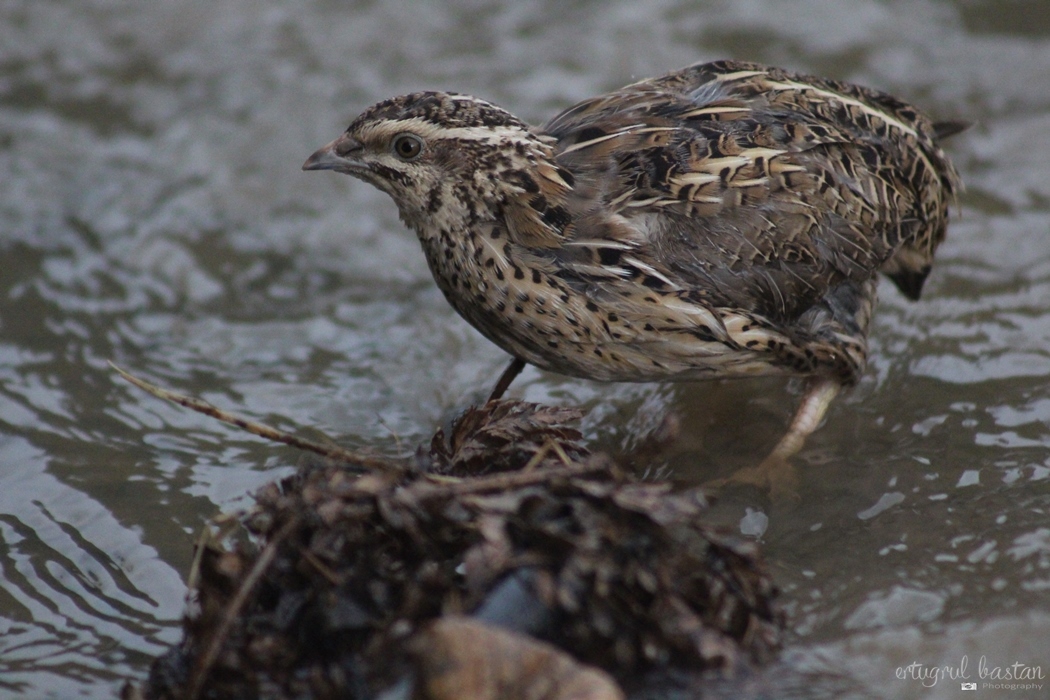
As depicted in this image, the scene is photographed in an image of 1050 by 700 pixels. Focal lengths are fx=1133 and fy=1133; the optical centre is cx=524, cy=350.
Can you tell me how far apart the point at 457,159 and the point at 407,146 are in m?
0.27

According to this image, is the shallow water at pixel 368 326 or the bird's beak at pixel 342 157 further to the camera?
the bird's beak at pixel 342 157

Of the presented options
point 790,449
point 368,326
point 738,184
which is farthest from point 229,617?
point 368,326

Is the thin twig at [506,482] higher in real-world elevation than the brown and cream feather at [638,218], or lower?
lower

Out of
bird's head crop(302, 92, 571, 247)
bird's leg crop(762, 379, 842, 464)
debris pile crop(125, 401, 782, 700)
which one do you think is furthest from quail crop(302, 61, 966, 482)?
debris pile crop(125, 401, 782, 700)

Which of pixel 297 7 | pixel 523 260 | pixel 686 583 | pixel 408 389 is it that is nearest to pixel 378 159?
pixel 523 260

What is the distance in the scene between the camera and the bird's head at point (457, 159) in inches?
221

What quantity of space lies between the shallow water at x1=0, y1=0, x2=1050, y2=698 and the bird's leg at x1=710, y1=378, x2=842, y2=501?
146mm

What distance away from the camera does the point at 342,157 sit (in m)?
5.80

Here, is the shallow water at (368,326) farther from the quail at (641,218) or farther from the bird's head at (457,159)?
the bird's head at (457,159)

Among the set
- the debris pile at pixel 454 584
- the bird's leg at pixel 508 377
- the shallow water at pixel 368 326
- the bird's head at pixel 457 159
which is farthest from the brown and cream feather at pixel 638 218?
→ the debris pile at pixel 454 584

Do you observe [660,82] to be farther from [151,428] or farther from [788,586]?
[151,428]

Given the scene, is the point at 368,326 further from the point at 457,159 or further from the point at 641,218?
the point at 641,218

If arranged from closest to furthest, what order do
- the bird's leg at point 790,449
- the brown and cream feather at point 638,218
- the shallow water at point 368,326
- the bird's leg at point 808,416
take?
1. the shallow water at point 368,326
2. the brown and cream feather at point 638,218
3. the bird's leg at point 790,449
4. the bird's leg at point 808,416

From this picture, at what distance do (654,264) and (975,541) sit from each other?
2018 millimetres
